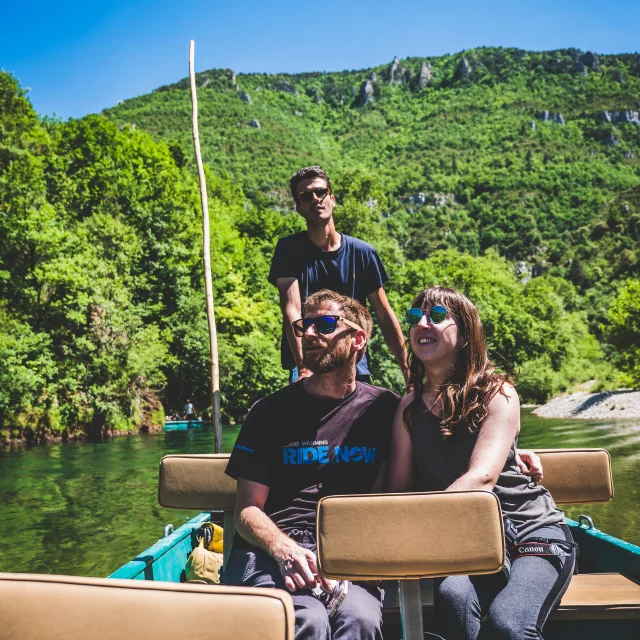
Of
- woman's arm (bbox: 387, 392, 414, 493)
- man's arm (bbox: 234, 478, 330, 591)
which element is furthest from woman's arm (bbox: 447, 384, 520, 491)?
man's arm (bbox: 234, 478, 330, 591)

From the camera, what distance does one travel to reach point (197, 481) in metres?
3.24

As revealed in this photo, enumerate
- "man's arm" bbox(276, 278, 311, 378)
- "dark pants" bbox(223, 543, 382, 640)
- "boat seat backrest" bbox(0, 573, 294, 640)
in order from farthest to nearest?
"man's arm" bbox(276, 278, 311, 378), "dark pants" bbox(223, 543, 382, 640), "boat seat backrest" bbox(0, 573, 294, 640)

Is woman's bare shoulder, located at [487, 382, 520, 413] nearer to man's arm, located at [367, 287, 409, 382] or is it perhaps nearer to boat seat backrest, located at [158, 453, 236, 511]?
boat seat backrest, located at [158, 453, 236, 511]

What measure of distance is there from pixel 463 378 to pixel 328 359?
0.55 meters

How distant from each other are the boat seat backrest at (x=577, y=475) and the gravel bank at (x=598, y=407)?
29.7 meters

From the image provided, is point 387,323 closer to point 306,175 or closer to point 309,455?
point 306,175

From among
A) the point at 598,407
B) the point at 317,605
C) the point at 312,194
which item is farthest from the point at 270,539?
the point at 598,407

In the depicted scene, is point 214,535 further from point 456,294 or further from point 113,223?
point 113,223

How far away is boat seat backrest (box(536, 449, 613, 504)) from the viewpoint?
3.16 metres

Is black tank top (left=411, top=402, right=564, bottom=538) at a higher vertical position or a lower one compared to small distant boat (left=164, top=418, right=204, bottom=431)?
higher

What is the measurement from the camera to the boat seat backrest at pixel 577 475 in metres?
3.16

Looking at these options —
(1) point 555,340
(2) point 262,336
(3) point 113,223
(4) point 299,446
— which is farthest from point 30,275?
(1) point 555,340

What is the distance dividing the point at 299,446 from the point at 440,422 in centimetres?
56

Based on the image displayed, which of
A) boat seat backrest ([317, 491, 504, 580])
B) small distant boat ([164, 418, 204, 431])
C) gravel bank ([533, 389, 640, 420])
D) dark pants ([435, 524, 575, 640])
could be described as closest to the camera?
boat seat backrest ([317, 491, 504, 580])
